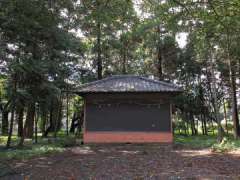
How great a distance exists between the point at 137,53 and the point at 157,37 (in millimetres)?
3412

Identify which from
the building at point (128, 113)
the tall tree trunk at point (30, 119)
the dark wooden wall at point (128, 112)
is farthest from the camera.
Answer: the tall tree trunk at point (30, 119)

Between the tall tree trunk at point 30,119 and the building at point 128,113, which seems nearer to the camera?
Result: the building at point 128,113

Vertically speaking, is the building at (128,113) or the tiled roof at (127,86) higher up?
the tiled roof at (127,86)

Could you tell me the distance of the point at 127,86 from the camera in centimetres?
1473

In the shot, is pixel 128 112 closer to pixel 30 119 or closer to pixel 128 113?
pixel 128 113

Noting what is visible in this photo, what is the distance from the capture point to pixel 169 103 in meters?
14.4

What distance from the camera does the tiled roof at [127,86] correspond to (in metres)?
14.0

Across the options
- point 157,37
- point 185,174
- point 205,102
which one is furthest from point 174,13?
point 205,102

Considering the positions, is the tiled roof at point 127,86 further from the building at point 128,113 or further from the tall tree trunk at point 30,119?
the tall tree trunk at point 30,119

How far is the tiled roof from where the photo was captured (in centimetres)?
1402

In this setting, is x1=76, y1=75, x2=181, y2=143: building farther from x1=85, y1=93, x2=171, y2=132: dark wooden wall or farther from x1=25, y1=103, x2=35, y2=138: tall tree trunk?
x1=25, y1=103, x2=35, y2=138: tall tree trunk

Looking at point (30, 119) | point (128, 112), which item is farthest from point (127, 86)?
point (30, 119)

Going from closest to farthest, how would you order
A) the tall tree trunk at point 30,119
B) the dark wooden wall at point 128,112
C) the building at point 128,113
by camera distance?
1. the building at point 128,113
2. the dark wooden wall at point 128,112
3. the tall tree trunk at point 30,119

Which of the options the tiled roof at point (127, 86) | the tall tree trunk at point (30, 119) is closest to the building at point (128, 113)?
the tiled roof at point (127, 86)
